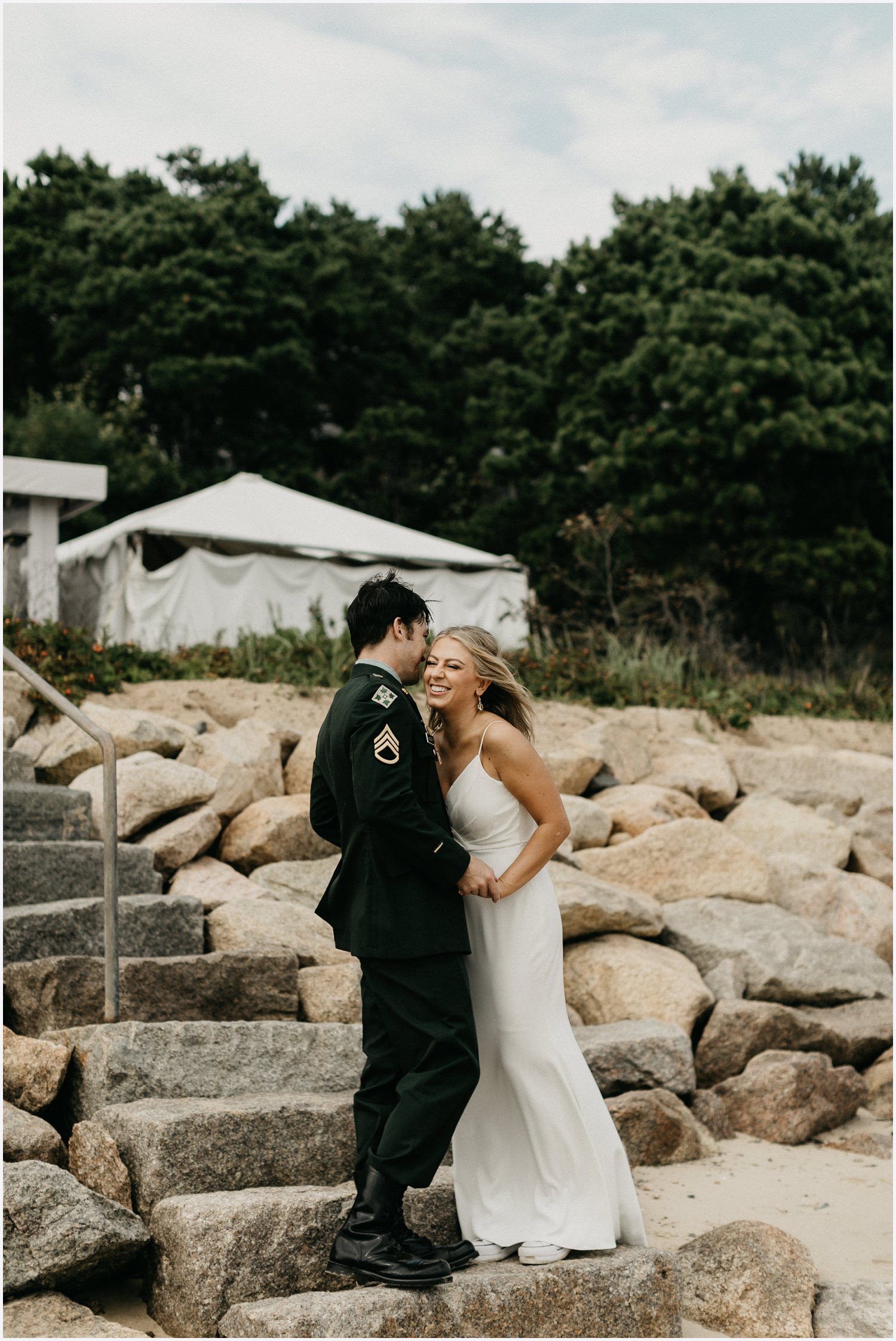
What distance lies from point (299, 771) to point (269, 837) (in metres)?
1.09

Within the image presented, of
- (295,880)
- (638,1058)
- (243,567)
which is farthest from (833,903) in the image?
(243,567)

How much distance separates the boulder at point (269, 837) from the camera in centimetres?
609

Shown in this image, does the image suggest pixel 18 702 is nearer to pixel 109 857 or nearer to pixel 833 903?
pixel 109 857

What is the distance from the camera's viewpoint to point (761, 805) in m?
8.59

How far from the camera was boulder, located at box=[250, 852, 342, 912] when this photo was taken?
19.0 ft

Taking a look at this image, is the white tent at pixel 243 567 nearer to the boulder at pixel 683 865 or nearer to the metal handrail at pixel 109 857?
the boulder at pixel 683 865

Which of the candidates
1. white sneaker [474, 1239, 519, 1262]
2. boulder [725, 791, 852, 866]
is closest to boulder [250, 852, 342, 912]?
white sneaker [474, 1239, 519, 1262]

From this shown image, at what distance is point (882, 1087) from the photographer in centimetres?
590

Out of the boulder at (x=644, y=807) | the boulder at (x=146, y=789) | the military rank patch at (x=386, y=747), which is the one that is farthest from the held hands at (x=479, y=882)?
the boulder at (x=644, y=807)

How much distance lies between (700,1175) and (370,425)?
2092 centimetres

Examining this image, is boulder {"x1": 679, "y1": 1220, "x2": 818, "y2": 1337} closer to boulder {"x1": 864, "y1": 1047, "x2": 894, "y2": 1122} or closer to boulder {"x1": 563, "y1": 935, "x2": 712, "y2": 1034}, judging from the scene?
boulder {"x1": 563, "y1": 935, "x2": 712, "y2": 1034}

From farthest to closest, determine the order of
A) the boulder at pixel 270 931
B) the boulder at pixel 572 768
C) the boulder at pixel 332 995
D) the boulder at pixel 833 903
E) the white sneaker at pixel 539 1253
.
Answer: the boulder at pixel 572 768, the boulder at pixel 833 903, the boulder at pixel 270 931, the boulder at pixel 332 995, the white sneaker at pixel 539 1253

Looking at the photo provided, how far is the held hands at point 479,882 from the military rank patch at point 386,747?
38 cm

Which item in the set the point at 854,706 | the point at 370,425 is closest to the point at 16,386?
the point at 370,425
